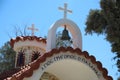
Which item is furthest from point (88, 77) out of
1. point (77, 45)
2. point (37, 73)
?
point (37, 73)

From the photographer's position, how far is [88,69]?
381 inches

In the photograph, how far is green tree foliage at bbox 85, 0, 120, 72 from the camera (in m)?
10.9

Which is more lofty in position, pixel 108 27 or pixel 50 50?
pixel 108 27

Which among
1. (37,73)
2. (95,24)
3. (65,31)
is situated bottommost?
(37,73)

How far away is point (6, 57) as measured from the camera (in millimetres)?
24391

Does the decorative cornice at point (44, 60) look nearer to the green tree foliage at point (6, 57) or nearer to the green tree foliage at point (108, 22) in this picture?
the green tree foliage at point (108, 22)

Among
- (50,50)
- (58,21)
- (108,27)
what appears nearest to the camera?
(50,50)

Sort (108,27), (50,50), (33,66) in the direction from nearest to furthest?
(33,66) < (50,50) < (108,27)

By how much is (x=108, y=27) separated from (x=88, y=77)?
2189 mm

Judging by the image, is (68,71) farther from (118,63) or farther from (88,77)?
(118,63)

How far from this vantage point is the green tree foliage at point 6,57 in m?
23.4

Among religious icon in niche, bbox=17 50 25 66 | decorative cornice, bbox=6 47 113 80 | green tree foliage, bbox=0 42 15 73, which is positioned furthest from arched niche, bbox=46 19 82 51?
green tree foliage, bbox=0 42 15 73

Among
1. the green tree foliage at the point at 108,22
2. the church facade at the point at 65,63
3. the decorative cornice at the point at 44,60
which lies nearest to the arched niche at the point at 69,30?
the church facade at the point at 65,63

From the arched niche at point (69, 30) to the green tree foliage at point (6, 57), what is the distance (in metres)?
13.2
